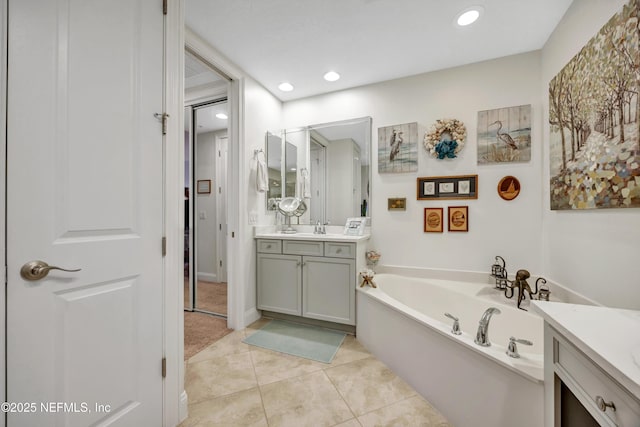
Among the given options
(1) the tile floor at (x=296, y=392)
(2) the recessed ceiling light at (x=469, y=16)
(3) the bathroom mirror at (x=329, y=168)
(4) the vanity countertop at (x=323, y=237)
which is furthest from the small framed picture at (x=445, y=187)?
(1) the tile floor at (x=296, y=392)

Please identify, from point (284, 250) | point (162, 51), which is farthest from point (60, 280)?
point (284, 250)

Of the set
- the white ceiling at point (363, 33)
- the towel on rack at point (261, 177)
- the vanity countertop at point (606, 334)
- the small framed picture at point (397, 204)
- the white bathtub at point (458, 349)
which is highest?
the white ceiling at point (363, 33)

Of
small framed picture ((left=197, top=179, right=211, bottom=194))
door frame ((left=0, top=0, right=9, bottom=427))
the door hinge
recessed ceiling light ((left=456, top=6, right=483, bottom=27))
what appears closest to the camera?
door frame ((left=0, top=0, right=9, bottom=427))

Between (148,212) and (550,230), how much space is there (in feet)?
Answer: 9.28

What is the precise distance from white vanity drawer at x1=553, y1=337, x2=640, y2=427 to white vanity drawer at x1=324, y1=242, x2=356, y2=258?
4.95ft

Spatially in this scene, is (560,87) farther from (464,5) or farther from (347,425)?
(347,425)

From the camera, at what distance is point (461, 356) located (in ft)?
4.41

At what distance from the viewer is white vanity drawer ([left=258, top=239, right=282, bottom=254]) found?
2.57 meters

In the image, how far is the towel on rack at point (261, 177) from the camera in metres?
2.62

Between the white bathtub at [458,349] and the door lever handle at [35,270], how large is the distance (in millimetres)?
1836

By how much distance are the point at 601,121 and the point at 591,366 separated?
1.43 meters

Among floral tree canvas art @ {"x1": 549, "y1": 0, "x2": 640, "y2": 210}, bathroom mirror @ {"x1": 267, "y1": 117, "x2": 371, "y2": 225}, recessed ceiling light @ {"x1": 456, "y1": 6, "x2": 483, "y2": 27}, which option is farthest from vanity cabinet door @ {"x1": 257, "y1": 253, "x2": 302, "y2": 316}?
recessed ceiling light @ {"x1": 456, "y1": 6, "x2": 483, "y2": 27}

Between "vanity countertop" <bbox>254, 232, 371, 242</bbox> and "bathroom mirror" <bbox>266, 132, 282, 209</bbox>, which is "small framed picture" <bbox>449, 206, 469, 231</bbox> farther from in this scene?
"bathroom mirror" <bbox>266, 132, 282, 209</bbox>

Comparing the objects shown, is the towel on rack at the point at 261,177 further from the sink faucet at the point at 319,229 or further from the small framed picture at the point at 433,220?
the small framed picture at the point at 433,220
